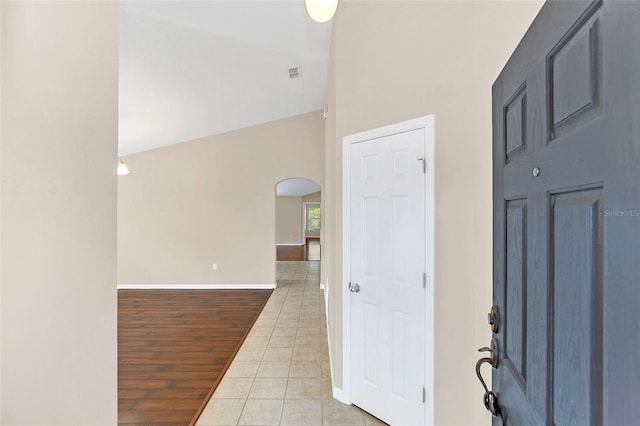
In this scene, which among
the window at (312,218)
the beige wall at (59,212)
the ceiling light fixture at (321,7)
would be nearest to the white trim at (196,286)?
the beige wall at (59,212)

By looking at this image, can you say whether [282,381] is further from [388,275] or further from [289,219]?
[289,219]

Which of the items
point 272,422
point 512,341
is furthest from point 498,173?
point 272,422

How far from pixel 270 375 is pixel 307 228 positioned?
11790 millimetres

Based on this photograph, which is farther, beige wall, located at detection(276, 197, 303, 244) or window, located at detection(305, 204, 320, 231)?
window, located at detection(305, 204, 320, 231)

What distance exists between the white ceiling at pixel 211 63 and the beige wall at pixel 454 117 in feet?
4.23

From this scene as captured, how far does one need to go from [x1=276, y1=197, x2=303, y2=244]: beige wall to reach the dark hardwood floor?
310 inches

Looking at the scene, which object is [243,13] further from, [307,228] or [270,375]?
[307,228]

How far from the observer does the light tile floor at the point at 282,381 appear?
7.17ft

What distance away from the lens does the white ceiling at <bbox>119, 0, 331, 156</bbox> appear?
268 centimetres

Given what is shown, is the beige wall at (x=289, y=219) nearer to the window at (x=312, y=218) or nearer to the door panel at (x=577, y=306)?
the window at (x=312, y=218)

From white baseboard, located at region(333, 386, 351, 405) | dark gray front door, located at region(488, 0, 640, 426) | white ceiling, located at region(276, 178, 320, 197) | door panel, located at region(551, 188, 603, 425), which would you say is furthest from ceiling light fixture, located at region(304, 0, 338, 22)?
white ceiling, located at region(276, 178, 320, 197)

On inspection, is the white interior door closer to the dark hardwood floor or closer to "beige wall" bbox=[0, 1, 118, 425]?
the dark hardwood floor

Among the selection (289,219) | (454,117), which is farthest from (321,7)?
(289,219)

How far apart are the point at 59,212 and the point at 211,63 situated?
3.13 metres
